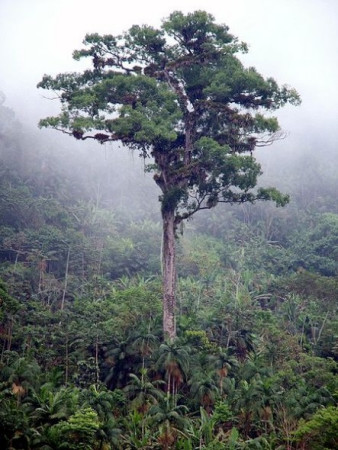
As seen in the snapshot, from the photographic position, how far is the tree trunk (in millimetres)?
28562

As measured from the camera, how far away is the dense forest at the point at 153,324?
2423 cm

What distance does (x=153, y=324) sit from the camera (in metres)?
31.1

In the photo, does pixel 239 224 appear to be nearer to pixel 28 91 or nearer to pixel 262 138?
pixel 262 138

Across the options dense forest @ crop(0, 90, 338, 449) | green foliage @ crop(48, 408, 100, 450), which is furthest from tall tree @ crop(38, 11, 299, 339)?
green foliage @ crop(48, 408, 100, 450)

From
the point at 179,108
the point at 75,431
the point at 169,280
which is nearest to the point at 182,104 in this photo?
the point at 179,108

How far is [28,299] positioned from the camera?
3831cm

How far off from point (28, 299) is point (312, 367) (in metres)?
18.2

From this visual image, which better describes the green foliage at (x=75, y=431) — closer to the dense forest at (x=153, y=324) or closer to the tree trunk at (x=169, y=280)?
the dense forest at (x=153, y=324)

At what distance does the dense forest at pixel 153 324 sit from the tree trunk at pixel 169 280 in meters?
0.91

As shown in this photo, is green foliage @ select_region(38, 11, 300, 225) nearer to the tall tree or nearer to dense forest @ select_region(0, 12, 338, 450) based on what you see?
the tall tree

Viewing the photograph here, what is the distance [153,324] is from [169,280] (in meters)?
3.45

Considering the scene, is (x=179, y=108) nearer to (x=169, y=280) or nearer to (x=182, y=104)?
(x=182, y=104)

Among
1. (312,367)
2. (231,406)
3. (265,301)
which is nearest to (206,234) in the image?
(265,301)

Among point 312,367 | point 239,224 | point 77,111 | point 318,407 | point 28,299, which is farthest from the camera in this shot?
point 239,224
